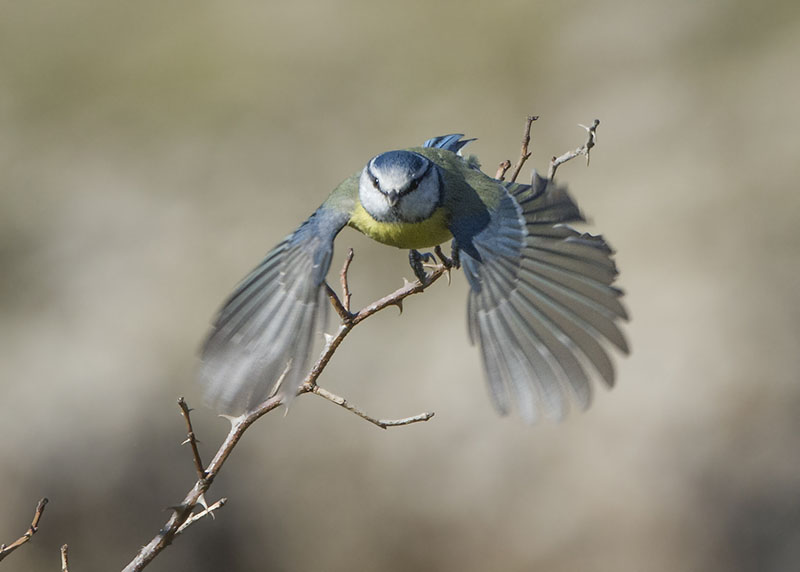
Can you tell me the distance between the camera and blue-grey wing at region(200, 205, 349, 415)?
282 centimetres

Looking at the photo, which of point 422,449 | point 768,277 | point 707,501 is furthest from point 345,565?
point 768,277

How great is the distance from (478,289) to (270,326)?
0.65 metres

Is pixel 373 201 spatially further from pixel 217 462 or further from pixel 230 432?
pixel 217 462

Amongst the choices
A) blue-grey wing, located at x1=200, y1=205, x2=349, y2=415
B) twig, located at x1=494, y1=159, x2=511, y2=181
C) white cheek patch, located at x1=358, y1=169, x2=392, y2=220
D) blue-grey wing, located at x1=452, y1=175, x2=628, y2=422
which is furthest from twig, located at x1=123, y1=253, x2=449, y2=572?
twig, located at x1=494, y1=159, x2=511, y2=181

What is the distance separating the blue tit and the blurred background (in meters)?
3.09

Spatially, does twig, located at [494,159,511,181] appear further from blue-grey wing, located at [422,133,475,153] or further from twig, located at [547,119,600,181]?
blue-grey wing, located at [422,133,475,153]

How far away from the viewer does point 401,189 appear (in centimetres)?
325

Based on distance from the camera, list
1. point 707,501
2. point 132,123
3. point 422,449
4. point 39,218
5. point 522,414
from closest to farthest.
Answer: point 522,414
point 707,501
point 422,449
point 39,218
point 132,123

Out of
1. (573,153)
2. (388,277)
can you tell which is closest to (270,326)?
(573,153)

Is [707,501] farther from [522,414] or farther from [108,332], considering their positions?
[108,332]

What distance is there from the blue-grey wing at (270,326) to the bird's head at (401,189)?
0.16m

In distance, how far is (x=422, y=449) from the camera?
6.38 m

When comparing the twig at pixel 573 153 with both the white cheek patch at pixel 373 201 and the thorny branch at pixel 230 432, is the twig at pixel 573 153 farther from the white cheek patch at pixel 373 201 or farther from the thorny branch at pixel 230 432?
the white cheek patch at pixel 373 201

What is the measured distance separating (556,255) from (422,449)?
354 centimetres
